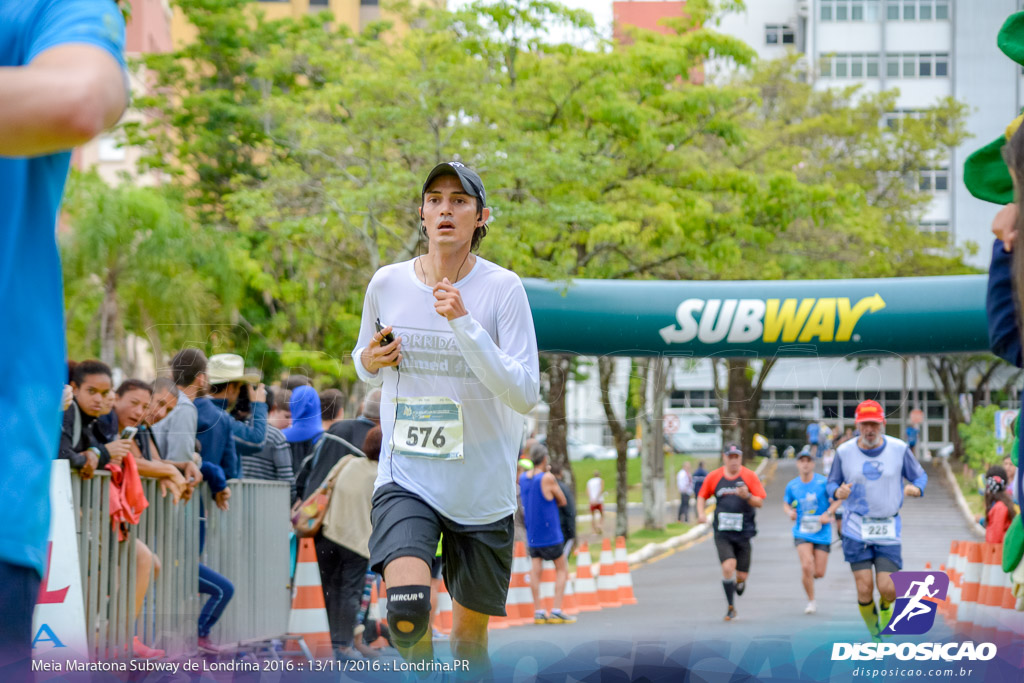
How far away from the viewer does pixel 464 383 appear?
14.8 feet

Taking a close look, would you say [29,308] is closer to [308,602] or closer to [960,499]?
[308,602]

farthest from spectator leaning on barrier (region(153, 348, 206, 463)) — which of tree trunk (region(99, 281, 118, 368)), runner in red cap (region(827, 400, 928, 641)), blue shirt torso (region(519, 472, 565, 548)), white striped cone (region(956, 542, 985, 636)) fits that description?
tree trunk (region(99, 281, 118, 368))

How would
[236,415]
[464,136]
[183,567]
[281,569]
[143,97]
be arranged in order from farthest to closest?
[143,97], [464,136], [281,569], [236,415], [183,567]

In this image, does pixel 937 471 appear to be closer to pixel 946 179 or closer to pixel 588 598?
pixel 588 598

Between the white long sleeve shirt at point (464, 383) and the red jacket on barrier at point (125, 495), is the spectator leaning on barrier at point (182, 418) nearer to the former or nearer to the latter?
the red jacket on barrier at point (125, 495)

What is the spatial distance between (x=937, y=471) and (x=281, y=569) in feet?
77.2

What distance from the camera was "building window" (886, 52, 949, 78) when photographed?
57.4 metres

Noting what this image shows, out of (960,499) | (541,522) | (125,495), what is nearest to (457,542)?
(125,495)

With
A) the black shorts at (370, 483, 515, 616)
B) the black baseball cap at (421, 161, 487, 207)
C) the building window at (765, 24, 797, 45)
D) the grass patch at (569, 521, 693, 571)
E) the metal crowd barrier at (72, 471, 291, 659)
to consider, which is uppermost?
the building window at (765, 24, 797, 45)

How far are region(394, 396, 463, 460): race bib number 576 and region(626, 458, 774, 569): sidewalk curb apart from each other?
15.9 meters

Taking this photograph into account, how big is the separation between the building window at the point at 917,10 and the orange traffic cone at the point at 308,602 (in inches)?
2093

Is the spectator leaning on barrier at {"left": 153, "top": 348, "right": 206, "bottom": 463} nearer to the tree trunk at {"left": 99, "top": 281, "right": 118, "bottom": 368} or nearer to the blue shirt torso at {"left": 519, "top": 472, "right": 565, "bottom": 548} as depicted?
the blue shirt torso at {"left": 519, "top": 472, "right": 565, "bottom": 548}

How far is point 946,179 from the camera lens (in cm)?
5716

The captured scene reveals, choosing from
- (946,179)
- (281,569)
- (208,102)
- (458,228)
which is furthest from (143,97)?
(946,179)
